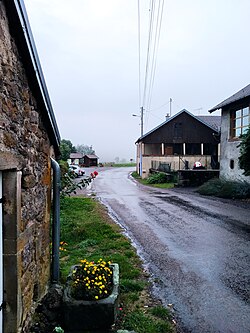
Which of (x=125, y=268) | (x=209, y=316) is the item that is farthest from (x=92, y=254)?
(x=209, y=316)

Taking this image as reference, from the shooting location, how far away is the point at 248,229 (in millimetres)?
8828

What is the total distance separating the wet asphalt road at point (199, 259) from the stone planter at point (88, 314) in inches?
36.4

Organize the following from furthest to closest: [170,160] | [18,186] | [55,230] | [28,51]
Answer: [170,160] → [55,230] → [28,51] → [18,186]

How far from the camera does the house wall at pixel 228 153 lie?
18906 mm

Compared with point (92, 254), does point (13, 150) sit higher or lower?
higher

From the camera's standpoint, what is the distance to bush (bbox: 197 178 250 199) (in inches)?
624

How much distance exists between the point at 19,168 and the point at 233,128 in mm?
18920

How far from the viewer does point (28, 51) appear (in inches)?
123

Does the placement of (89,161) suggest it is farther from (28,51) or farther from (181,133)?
(28,51)

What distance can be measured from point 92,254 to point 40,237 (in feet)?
9.01

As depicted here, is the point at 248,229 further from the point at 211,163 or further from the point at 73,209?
the point at 211,163

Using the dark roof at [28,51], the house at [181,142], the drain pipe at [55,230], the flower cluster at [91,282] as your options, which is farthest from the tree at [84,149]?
the dark roof at [28,51]

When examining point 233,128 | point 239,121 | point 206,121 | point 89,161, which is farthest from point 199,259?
point 89,161

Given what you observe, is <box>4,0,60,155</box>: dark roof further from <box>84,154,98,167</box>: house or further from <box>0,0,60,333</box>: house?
<box>84,154,98,167</box>: house
